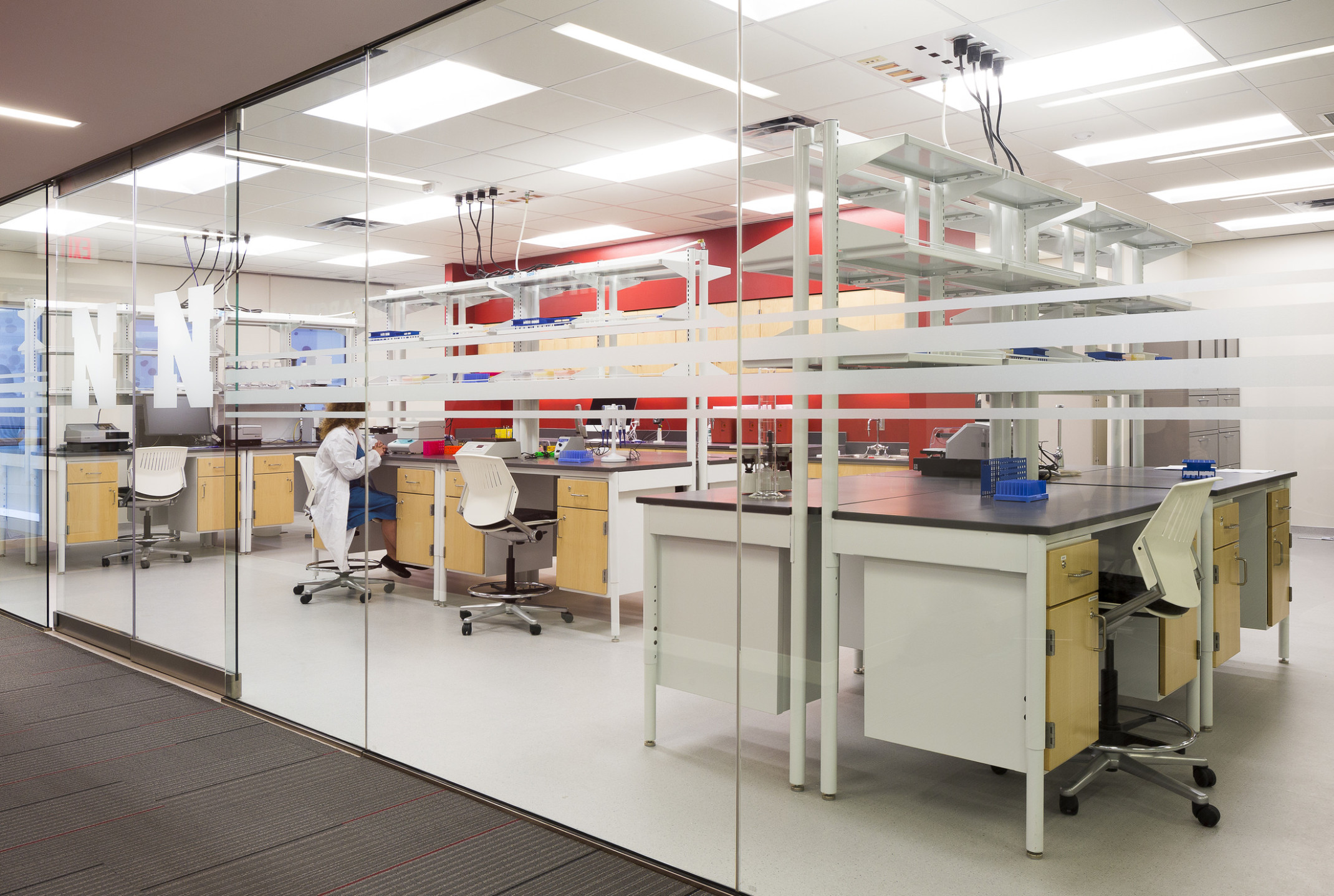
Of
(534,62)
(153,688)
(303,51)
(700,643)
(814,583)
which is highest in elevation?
(303,51)

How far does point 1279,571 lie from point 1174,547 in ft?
0.61

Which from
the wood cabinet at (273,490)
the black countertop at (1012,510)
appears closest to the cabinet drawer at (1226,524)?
the black countertop at (1012,510)

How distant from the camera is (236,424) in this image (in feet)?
14.2

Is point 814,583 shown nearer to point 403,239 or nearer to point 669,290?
point 669,290

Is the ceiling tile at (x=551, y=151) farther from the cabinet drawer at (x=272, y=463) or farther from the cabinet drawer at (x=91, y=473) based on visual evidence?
the cabinet drawer at (x=91, y=473)

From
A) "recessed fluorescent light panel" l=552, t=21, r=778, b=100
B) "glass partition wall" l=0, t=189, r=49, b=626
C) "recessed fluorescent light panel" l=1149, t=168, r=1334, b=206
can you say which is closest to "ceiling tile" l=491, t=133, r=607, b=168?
"recessed fluorescent light panel" l=552, t=21, r=778, b=100

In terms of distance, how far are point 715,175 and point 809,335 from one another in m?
0.65

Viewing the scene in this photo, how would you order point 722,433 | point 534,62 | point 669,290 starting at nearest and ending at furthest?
point 722,433
point 669,290
point 534,62

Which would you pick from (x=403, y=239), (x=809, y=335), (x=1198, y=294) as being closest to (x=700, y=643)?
(x=809, y=335)

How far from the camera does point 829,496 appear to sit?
2.60m

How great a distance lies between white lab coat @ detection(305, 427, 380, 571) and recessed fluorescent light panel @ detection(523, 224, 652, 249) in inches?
49.3

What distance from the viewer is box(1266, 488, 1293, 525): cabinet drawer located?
1715 mm

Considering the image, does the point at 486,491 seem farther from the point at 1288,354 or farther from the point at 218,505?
the point at 1288,354

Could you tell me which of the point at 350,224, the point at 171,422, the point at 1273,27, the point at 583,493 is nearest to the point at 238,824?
the point at 583,493
